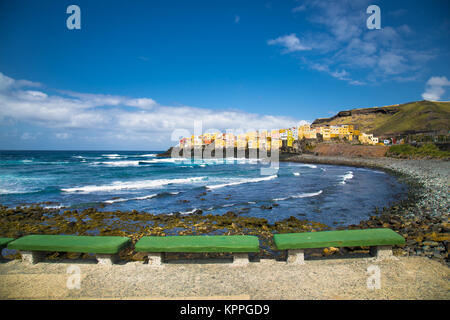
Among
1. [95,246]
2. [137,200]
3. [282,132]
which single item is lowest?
[137,200]

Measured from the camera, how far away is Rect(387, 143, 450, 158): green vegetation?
4153 cm

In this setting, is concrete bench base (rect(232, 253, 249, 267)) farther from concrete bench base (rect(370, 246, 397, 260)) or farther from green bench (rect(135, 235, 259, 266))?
concrete bench base (rect(370, 246, 397, 260))

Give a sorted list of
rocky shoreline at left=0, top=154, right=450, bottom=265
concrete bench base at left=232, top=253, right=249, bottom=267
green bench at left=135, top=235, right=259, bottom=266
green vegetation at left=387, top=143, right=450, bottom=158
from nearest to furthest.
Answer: green bench at left=135, top=235, right=259, bottom=266
concrete bench base at left=232, top=253, right=249, bottom=267
rocky shoreline at left=0, top=154, right=450, bottom=265
green vegetation at left=387, top=143, right=450, bottom=158

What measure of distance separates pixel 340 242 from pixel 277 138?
96.5 meters

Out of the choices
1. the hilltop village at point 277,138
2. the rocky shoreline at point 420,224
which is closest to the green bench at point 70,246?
the rocky shoreline at point 420,224

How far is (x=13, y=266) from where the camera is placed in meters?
4.82

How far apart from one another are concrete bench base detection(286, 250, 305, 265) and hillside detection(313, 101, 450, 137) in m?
88.9

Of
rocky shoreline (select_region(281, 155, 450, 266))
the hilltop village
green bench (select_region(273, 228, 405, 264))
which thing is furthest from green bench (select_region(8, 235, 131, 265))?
the hilltop village

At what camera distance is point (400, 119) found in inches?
4407

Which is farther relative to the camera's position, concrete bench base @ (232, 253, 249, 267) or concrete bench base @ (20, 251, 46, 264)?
concrete bench base @ (20, 251, 46, 264)

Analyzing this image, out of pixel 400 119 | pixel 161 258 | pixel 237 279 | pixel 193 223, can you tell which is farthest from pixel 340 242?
pixel 400 119
